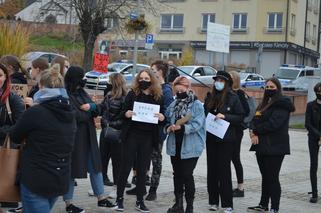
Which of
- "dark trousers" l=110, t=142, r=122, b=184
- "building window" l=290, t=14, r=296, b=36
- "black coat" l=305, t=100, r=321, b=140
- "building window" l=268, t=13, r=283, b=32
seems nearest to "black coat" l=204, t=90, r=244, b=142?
"dark trousers" l=110, t=142, r=122, b=184

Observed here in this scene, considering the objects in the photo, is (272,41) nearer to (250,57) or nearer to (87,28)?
(250,57)

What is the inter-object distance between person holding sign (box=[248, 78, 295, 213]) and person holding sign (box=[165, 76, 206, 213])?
3.29 ft

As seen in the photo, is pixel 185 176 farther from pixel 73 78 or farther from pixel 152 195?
pixel 73 78

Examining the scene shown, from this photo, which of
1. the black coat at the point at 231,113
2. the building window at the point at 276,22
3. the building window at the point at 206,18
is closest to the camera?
the black coat at the point at 231,113

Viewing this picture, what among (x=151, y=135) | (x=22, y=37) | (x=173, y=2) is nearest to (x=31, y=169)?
(x=151, y=135)

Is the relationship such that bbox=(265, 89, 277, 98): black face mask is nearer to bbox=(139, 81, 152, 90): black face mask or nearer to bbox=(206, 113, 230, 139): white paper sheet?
bbox=(206, 113, 230, 139): white paper sheet

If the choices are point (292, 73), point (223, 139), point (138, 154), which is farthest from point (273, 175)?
point (292, 73)

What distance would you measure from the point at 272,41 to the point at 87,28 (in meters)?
30.5

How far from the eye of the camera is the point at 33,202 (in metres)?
5.42

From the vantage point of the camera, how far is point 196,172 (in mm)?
11758

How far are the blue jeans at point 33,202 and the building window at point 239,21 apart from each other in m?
54.5

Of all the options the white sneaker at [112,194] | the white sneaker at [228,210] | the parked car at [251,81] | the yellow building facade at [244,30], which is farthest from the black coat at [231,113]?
the yellow building facade at [244,30]

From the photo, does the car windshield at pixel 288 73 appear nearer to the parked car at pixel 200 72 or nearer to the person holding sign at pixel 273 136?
the parked car at pixel 200 72

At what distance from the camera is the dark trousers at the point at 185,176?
Answer: 7914mm
